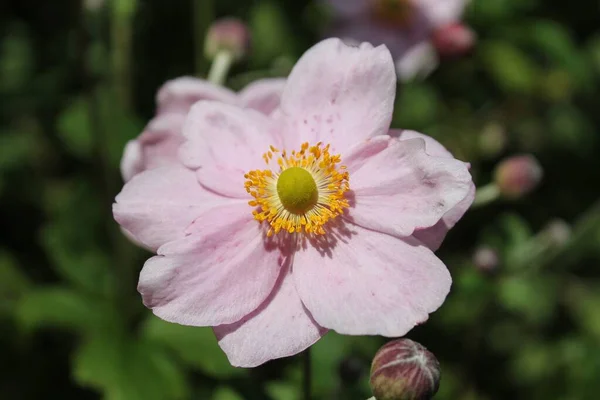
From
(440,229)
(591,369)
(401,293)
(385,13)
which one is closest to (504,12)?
(385,13)

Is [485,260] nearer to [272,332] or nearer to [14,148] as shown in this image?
[272,332]

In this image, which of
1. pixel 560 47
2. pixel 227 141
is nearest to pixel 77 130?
pixel 227 141

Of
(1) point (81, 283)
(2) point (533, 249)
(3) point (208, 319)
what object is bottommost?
(1) point (81, 283)

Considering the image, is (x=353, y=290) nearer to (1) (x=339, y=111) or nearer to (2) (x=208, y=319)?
(2) (x=208, y=319)

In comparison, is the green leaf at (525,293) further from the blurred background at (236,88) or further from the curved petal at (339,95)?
the curved petal at (339,95)

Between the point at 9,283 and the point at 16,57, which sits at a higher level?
the point at 16,57

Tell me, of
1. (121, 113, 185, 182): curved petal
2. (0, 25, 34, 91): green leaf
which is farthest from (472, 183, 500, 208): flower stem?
(0, 25, 34, 91): green leaf
